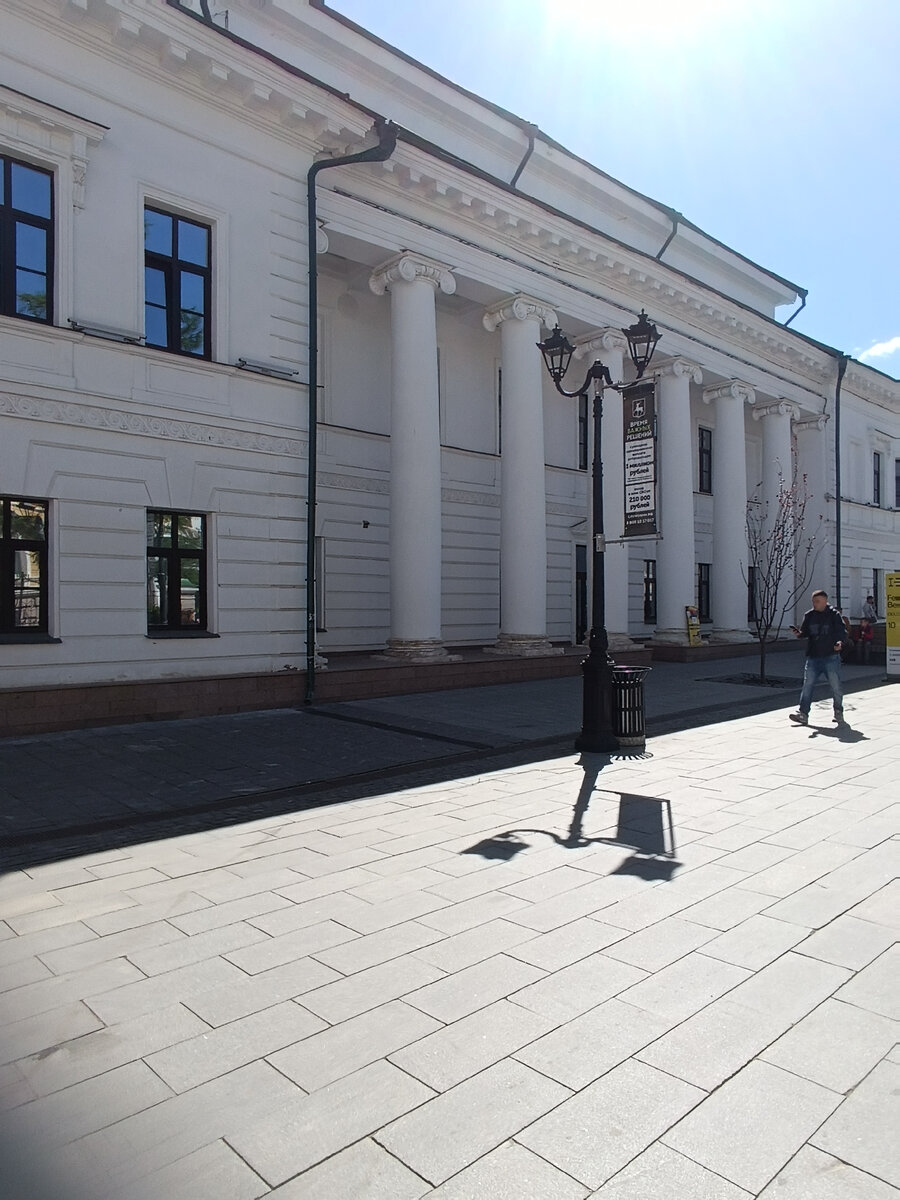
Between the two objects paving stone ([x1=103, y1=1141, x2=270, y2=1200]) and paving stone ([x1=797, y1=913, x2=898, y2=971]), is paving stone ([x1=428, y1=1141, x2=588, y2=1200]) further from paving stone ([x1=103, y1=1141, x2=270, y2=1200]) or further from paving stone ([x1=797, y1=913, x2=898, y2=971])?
paving stone ([x1=797, y1=913, x2=898, y2=971])

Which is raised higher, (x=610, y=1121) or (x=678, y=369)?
(x=678, y=369)

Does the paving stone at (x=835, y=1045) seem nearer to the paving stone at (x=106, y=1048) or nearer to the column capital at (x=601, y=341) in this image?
the paving stone at (x=106, y=1048)

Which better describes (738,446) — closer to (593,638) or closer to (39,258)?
(593,638)

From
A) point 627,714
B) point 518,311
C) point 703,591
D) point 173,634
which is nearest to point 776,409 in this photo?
point 703,591

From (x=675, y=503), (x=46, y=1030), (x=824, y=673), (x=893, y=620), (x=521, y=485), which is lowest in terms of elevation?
(x=46, y=1030)

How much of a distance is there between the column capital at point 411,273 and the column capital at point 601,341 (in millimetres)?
4761

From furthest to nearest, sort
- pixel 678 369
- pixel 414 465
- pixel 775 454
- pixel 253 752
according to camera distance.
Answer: pixel 775 454 < pixel 678 369 < pixel 414 465 < pixel 253 752

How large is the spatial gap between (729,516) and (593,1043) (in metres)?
22.6

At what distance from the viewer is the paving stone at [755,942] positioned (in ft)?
13.0

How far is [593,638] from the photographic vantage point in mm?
9523

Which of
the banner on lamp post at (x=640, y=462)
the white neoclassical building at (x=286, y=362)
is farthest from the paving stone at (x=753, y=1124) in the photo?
the white neoclassical building at (x=286, y=362)

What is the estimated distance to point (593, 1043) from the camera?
3.20m

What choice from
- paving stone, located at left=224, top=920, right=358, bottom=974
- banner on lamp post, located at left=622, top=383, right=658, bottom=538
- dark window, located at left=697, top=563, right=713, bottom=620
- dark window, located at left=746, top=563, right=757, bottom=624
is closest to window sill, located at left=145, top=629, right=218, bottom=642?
banner on lamp post, located at left=622, top=383, right=658, bottom=538

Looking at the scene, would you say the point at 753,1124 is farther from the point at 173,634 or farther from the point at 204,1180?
the point at 173,634
